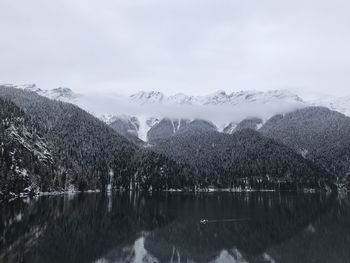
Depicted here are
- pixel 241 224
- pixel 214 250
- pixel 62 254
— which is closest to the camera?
pixel 62 254

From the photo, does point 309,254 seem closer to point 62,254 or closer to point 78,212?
point 62,254

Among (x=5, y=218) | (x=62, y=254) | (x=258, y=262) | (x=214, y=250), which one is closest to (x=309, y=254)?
(x=258, y=262)

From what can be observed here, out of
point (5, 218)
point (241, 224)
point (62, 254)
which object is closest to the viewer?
point (62, 254)

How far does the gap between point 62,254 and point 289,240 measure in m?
54.1

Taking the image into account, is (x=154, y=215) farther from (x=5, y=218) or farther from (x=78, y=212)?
(x=5, y=218)

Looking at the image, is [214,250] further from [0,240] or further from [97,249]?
[0,240]

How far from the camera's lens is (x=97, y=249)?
80688 mm

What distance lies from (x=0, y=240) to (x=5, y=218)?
33706 millimetres

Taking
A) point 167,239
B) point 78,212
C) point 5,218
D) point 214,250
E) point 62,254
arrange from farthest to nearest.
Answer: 1. point 78,212
2. point 5,218
3. point 167,239
4. point 214,250
5. point 62,254

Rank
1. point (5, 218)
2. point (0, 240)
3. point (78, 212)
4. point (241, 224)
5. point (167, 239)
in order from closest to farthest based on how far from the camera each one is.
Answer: point (0, 240)
point (167, 239)
point (5, 218)
point (241, 224)
point (78, 212)

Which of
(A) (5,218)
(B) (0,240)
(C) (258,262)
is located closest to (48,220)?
(A) (5,218)

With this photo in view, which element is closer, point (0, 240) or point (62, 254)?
point (62, 254)

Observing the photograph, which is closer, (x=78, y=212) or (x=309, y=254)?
(x=309, y=254)

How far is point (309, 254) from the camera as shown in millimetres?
82562
